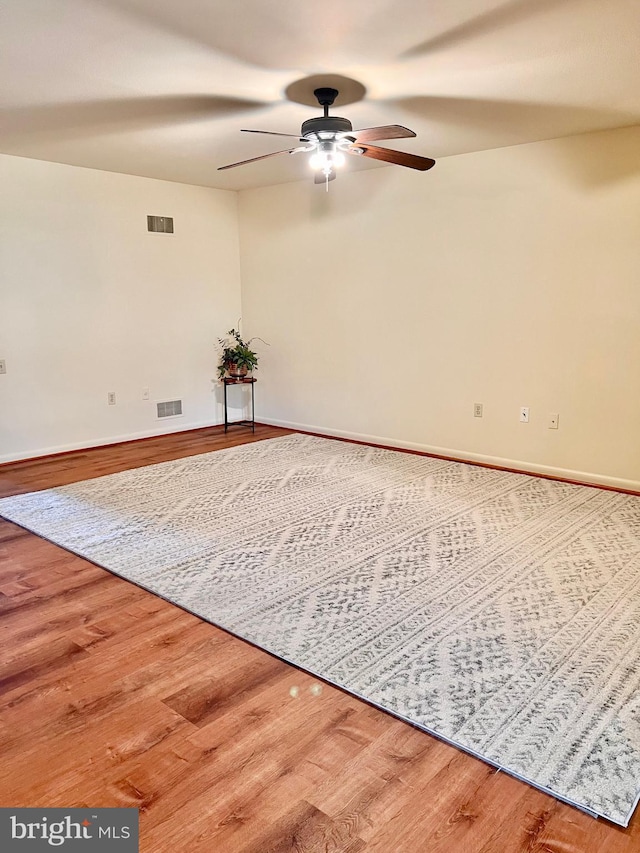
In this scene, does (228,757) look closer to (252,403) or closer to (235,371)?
(235,371)

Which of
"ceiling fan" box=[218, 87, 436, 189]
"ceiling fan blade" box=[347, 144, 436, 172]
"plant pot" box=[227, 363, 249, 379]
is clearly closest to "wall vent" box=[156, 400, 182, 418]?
"plant pot" box=[227, 363, 249, 379]

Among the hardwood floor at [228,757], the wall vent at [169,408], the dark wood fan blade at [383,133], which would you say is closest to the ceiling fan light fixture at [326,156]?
the dark wood fan blade at [383,133]

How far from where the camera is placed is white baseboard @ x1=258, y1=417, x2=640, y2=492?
4246 millimetres

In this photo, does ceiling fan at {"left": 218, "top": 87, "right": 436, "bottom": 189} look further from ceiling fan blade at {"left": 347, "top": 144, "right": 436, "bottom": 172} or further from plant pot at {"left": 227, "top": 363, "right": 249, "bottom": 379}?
plant pot at {"left": 227, "top": 363, "right": 249, "bottom": 379}

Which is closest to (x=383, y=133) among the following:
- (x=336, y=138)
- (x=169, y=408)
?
(x=336, y=138)

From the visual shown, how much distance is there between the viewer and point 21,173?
468 centimetres

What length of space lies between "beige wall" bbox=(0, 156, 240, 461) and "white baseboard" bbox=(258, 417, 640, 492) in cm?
129

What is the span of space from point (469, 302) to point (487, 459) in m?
1.23

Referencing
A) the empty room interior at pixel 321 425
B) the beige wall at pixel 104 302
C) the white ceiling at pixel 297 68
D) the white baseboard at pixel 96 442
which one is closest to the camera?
the empty room interior at pixel 321 425

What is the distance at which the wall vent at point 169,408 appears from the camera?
5.88 meters

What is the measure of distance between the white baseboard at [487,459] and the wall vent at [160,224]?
6.96 ft

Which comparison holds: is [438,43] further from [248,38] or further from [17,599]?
[17,599]

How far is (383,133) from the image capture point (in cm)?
306

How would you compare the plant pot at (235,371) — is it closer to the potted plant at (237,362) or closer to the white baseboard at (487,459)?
the potted plant at (237,362)
